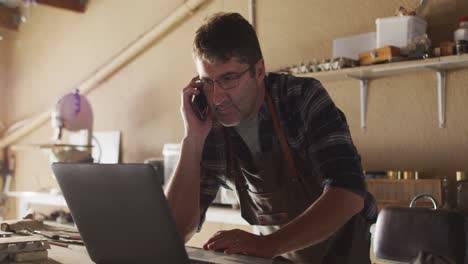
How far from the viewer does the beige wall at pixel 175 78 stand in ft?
7.59

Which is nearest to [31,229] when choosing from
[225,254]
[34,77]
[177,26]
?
[225,254]

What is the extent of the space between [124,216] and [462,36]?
179 centimetres

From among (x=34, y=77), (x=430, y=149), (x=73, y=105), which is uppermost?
(x=34, y=77)

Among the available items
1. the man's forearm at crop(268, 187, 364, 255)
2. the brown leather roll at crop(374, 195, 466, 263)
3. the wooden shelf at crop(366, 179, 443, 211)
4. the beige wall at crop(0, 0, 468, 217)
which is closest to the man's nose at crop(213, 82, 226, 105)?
the man's forearm at crop(268, 187, 364, 255)

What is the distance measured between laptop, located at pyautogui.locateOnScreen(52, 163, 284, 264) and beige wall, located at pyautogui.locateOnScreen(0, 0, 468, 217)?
168 centimetres

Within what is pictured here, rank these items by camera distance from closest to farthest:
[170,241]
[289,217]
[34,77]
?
[170,241], [289,217], [34,77]

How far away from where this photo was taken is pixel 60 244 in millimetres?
1150

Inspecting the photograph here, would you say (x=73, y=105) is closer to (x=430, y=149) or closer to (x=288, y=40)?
(x=288, y=40)

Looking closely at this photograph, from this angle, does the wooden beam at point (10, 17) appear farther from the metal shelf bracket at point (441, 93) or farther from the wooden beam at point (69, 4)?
the metal shelf bracket at point (441, 93)

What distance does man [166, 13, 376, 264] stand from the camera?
1.02 meters

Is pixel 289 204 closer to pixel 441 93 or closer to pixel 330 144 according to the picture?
pixel 330 144

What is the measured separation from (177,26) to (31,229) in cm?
237

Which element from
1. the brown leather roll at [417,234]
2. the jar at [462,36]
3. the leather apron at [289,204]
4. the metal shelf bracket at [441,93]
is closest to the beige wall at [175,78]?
the metal shelf bracket at [441,93]

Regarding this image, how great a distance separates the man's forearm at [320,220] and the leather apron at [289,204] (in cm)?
14
